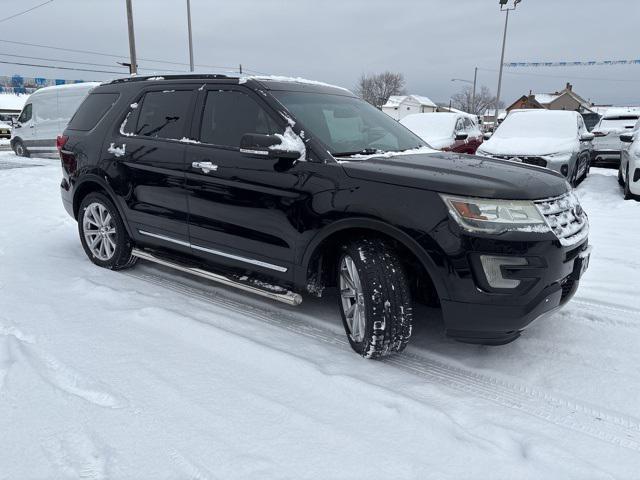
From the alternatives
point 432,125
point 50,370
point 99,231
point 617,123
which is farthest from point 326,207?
point 617,123

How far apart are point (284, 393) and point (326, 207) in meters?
1.10

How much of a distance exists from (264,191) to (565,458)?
221 centimetres

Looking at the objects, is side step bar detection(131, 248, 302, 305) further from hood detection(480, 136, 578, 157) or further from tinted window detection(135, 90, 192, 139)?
hood detection(480, 136, 578, 157)

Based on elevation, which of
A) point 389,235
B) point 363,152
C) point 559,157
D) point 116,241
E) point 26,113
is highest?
point 26,113

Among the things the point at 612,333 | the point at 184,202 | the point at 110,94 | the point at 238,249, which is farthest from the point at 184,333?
the point at 612,333

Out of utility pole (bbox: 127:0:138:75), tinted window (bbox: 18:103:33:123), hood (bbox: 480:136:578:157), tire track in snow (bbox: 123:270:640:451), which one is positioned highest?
utility pole (bbox: 127:0:138:75)

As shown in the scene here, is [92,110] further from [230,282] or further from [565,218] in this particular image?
[565,218]

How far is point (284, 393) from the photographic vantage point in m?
2.58

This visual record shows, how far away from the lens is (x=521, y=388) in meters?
2.71

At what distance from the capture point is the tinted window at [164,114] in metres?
3.83

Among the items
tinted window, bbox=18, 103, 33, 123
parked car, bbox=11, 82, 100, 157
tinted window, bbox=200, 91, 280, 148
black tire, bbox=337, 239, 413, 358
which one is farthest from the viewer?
tinted window, bbox=18, 103, 33, 123

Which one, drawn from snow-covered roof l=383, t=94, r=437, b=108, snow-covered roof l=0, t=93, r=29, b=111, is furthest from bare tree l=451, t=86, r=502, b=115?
snow-covered roof l=0, t=93, r=29, b=111

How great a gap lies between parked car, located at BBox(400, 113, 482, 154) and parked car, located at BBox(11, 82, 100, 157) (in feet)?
34.7

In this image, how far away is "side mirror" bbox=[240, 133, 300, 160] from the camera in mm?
2988
